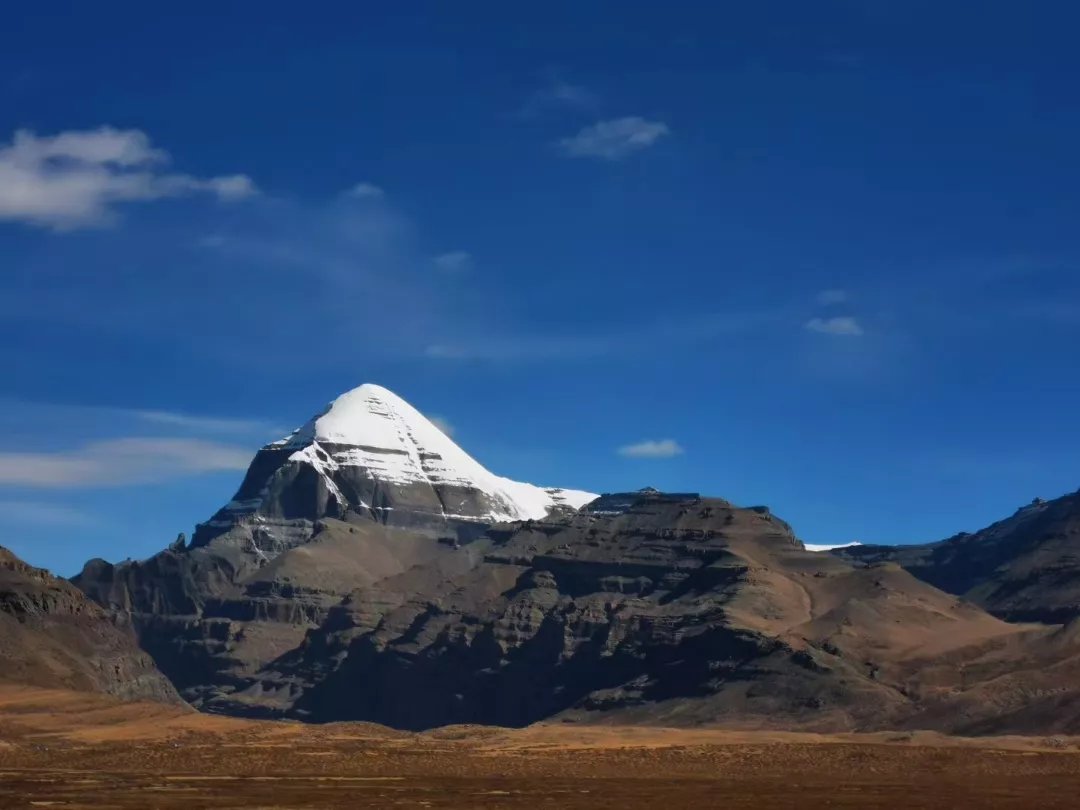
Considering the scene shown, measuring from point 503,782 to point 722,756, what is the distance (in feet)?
169

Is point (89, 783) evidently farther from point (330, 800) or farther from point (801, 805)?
point (801, 805)

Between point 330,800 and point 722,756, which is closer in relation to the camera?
point 330,800

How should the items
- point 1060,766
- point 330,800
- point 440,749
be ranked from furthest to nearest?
point 440,749 < point 1060,766 < point 330,800

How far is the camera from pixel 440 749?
19062 cm

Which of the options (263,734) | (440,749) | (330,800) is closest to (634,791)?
(330,800)

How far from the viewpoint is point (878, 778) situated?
147 metres

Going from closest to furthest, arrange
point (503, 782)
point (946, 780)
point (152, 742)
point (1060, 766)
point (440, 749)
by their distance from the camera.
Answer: point (503, 782) < point (946, 780) < point (1060, 766) < point (152, 742) < point (440, 749)

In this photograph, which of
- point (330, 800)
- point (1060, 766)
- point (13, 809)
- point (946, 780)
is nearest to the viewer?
point (13, 809)

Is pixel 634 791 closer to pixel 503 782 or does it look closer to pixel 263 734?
pixel 503 782

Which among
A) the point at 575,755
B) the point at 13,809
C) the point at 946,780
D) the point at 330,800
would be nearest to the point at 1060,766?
the point at 946,780

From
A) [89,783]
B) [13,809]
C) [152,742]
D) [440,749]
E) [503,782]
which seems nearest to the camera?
[13,809]

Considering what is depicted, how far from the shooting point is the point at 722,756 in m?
180

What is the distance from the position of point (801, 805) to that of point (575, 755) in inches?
2699

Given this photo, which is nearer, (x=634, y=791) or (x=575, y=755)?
(x=634, y=791)
